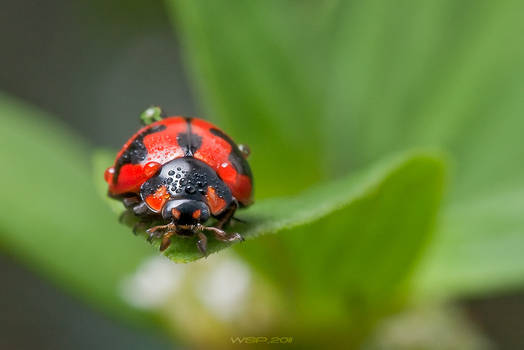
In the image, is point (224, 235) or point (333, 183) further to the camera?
point (333, 183)

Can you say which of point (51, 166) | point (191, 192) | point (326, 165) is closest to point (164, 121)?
point (191, 192)

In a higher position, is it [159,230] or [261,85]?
[261,85]

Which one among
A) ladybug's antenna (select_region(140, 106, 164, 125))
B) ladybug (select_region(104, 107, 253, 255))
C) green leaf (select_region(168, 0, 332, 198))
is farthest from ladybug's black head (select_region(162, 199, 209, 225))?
green leaf (select_region(168, 0, 332, 198))

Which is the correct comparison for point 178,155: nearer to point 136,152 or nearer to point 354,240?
point 136,152

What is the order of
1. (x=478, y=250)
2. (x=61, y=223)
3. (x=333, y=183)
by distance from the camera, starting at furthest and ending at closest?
1. (x=61, y=223)
2. (x=478, y=250)
3. (x=333, y=183)

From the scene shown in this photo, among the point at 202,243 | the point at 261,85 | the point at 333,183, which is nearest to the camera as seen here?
the point at 202,243

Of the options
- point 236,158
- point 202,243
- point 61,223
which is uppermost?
point 61,223

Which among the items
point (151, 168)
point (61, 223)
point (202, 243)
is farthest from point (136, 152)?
point (61, 223)
